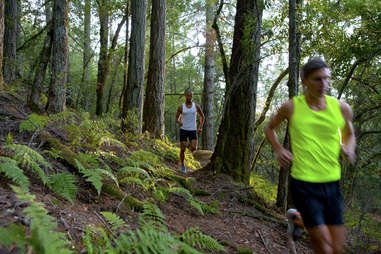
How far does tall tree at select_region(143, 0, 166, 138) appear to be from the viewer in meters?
9.63

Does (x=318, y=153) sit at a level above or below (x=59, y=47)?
below

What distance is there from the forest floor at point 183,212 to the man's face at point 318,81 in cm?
236

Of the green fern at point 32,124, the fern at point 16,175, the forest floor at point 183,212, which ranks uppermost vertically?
the green fern at point 32,124

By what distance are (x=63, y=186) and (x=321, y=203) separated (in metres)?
2.86

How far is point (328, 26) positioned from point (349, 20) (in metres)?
0.85

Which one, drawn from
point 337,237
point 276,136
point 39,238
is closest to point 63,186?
point 39,238

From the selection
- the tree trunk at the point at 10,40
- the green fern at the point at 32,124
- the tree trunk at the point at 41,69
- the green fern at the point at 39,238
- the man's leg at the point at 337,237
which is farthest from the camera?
the tree trunk at the point at 10,40

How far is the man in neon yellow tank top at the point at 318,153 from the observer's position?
2.65 m

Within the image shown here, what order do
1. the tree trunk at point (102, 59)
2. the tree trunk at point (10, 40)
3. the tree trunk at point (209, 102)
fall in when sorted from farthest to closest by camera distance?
1. the tree trunk at point (209, 102)
2. the tree trunk at point (102, 59)
3. the tree trunk at point (10, 40)

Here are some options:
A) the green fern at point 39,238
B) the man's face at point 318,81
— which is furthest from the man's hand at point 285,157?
the green fern at point 39,238

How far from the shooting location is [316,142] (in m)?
2.80

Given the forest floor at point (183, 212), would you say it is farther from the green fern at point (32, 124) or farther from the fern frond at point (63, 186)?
the green fern at point (32, 124)

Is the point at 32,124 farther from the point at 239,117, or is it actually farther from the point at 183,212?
the point at 239,117

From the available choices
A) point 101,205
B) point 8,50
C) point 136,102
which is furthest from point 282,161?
point 8,50
